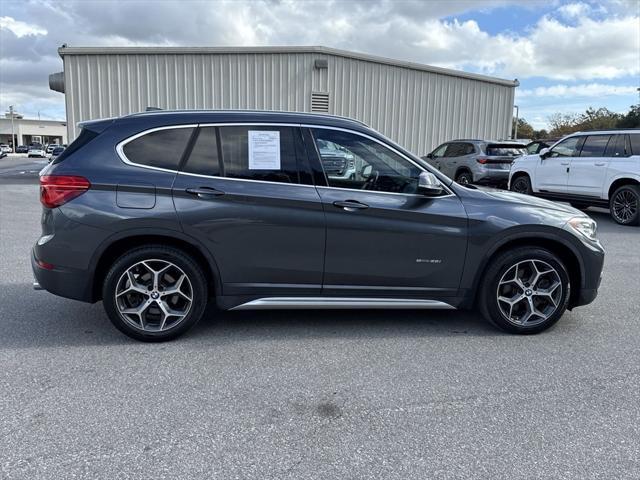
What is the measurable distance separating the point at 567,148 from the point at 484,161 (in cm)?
264

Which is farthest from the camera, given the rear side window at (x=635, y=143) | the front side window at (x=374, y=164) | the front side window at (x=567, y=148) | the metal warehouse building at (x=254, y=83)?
the metal warehouse building at (x=254, y=83)

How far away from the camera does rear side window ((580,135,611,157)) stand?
1062cm

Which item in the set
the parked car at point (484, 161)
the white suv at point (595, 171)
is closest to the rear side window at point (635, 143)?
the white suv at point (595, 171)

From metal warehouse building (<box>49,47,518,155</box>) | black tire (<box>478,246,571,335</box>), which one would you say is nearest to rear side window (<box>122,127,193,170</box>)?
black tire (<box>478,246,571,335</box>)

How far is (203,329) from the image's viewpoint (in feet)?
14.1

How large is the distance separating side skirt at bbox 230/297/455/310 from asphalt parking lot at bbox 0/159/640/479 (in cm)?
26

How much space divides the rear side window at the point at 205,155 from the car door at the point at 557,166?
31.7ft

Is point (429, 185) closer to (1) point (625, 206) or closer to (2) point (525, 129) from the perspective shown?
(1) point (625, 206)

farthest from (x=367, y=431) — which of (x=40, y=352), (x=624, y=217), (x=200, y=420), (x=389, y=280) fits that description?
(x=624, y=217)

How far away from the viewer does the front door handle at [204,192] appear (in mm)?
3857

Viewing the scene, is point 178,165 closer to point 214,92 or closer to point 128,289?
point 128,289

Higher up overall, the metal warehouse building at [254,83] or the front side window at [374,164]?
the metal warehouse building at [254,83]

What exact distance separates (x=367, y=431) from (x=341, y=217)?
169cm

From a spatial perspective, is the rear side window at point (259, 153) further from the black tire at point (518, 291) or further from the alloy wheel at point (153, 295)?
the black tire at point (518, 291)
